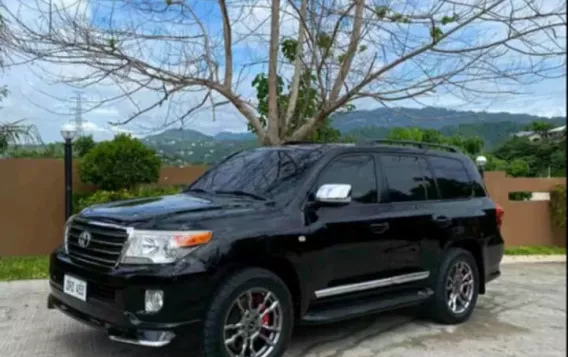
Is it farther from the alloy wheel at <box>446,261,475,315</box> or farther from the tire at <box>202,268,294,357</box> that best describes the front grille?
the alloy wheel at <box>446,261,475,315</box>

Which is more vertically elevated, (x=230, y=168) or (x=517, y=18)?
(x=517, y=18)

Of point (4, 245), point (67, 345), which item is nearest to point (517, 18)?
point (67, 345)

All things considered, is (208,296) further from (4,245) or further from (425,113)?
(4,245)

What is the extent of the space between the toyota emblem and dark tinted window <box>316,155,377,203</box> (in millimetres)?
1952

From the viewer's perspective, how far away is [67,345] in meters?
4.86

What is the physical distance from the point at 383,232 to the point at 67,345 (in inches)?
114

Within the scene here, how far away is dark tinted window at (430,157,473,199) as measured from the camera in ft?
19.6

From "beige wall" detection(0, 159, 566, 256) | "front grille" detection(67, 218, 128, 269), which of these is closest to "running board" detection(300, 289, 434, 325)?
"front grille" detection(67, 218, 128, 269)

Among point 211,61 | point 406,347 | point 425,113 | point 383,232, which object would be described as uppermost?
point 211,61

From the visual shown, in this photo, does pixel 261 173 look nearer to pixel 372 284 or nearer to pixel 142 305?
pixel 372 284

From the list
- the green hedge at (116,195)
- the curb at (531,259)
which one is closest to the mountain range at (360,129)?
the green hedge at (116,195)

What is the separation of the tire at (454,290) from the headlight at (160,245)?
276 cm

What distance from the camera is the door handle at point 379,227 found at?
5.04 m

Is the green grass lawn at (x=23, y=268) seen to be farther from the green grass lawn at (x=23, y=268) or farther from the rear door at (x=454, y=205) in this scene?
the rear door at (x=454, y=205)
